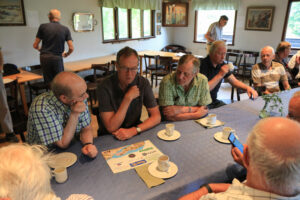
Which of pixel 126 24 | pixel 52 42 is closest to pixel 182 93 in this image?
pixel 52 42

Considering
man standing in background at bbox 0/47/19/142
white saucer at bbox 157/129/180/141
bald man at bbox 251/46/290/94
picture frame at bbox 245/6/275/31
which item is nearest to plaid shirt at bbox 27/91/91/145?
white saucer at bbox 157/129/180/141

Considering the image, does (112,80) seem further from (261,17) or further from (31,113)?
(261,17)

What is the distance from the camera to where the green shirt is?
208 cm

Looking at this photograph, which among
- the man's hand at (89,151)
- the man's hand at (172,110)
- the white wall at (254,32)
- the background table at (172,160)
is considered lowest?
the background table at (172,160)

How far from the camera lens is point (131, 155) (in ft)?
4.57

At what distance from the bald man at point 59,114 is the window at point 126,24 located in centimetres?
482

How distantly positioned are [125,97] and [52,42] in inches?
114

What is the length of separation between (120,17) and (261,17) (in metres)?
4.03

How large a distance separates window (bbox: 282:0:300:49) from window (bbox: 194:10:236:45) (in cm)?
Result: 147

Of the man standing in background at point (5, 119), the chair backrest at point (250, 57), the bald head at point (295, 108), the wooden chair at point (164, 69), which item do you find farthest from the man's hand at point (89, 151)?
the chair backrest at point (250, 57)

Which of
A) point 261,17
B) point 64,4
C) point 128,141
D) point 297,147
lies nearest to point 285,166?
point 297,147

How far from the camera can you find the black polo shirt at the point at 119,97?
1823 mm

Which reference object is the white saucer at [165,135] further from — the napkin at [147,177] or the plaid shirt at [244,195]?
the plaid shirt at [244,195]

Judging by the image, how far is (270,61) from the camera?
306 centimetres
